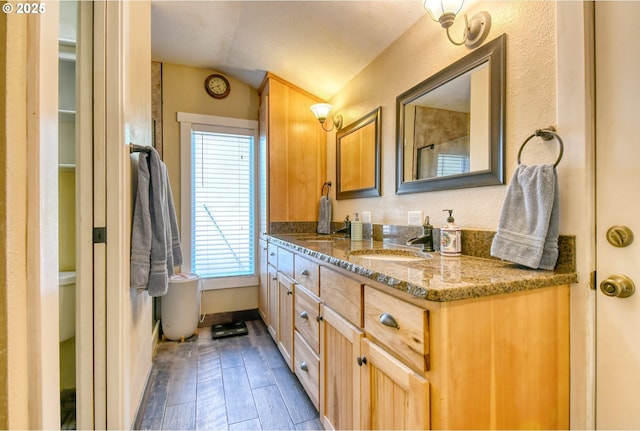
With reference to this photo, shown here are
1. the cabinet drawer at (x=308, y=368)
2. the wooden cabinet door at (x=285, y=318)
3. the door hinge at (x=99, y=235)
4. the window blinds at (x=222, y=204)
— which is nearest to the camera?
the door hinge at (x=99, y=235)

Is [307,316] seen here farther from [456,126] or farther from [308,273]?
Answer: [456,126]

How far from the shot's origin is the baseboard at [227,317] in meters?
2.78

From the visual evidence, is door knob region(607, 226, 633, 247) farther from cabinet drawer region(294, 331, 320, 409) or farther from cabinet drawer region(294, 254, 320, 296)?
cabinet drawer region(294, 331, 320, 409)

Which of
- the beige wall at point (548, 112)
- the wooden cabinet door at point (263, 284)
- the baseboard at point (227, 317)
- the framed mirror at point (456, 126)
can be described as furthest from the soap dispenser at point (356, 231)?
the baseboard at point (227, 317)

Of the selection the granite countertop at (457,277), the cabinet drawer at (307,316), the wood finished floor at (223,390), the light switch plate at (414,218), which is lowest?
the wood finished floor at (223,390)

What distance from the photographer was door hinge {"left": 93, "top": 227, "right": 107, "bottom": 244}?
3.84 ft

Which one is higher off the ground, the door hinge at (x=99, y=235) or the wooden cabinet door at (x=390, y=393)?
the door hinge at (x=99, y=235)

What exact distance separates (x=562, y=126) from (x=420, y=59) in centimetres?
91

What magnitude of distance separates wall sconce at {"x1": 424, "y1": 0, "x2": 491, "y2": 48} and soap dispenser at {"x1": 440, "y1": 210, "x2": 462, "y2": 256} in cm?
85

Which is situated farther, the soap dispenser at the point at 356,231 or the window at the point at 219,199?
the window at the point at 219,199

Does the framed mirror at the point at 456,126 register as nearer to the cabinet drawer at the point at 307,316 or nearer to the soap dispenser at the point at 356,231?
the soap dispenser at the point at 356,231

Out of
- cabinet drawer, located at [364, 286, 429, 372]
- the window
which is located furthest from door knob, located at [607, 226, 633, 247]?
the window

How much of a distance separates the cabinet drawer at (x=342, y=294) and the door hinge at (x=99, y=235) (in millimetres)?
968

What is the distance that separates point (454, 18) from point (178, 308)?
273 centimetres
